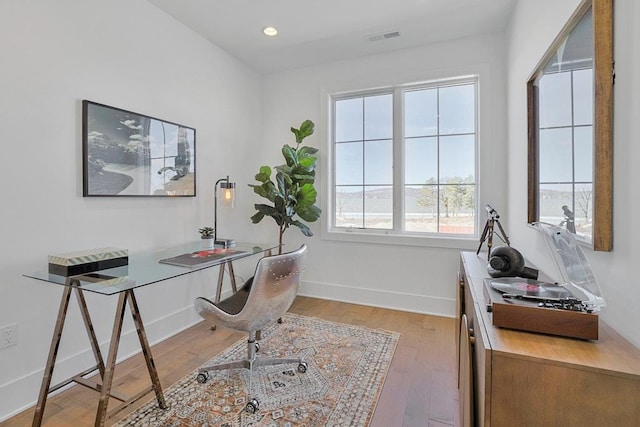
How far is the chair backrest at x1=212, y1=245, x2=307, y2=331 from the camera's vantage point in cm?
177

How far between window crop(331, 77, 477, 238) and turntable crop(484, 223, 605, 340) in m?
2.22

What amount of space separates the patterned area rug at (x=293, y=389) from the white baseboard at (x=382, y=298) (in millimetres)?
723

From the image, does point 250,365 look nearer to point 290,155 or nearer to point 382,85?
point 290,155

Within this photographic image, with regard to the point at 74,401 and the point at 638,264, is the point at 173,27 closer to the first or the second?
the point at 74,401

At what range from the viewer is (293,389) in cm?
196

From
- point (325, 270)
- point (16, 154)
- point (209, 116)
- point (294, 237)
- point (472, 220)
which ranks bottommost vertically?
point (325, 270)

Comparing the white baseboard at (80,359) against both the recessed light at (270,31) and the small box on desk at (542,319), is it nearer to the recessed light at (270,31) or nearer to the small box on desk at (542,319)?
the small box on desk at (542,319)

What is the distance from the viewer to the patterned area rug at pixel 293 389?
1703 mm

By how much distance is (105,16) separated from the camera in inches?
87.6

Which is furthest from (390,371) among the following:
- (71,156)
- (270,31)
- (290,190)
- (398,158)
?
(270,31)

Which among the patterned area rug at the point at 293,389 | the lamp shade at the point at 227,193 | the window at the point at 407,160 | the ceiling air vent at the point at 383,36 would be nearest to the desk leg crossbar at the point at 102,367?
the patterned area rug at the point at 293,389

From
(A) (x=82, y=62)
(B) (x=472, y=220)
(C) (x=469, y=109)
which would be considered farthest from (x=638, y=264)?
(A) (x=82, y=62)

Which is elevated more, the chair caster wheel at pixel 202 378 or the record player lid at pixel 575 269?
the record player lid at pixel 575 269

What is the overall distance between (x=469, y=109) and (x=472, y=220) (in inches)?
44.9
